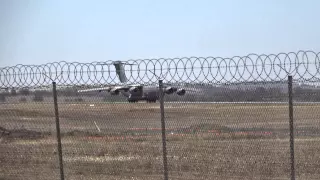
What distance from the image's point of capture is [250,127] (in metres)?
18.2

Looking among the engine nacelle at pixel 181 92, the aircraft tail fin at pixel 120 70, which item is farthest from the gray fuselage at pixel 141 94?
the aircraft tail fin at pixel 120 70

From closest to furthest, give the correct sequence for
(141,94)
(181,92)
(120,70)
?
1. (120,70)
2. (181,92)
3. (141,94)

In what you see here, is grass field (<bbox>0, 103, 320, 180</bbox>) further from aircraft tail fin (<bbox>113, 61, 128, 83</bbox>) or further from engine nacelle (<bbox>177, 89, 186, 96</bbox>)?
aircraft tail fin (<bbox>113, 61, 128, 83</bbox>)

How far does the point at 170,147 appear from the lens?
1695 centimetres

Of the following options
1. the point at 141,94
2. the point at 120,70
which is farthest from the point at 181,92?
the point at 141,94

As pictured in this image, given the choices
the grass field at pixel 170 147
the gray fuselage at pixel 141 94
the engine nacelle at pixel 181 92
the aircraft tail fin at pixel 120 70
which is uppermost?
the aircraft tail fin at pixel 120 70

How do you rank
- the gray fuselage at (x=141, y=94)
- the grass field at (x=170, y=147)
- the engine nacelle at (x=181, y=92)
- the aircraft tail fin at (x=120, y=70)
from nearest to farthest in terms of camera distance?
the aircraft tail fin at (x=120, y=70) < the engine nacelle at (x=181, y=92) < the grass field at (x=170, y=147) < the gray fuselage at (x=141, y=94)

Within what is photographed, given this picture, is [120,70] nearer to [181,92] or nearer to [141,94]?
[181,92]

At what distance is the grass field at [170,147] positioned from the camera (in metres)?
13.0

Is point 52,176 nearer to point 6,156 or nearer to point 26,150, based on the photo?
point 6,156

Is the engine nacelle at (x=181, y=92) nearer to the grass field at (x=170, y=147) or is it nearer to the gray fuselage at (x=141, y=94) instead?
the grass field at (x=170, y=147)

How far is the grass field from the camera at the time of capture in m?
13.0

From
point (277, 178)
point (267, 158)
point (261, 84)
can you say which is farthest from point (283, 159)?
point (261, 84)

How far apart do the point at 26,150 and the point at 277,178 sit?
7.79 metres
